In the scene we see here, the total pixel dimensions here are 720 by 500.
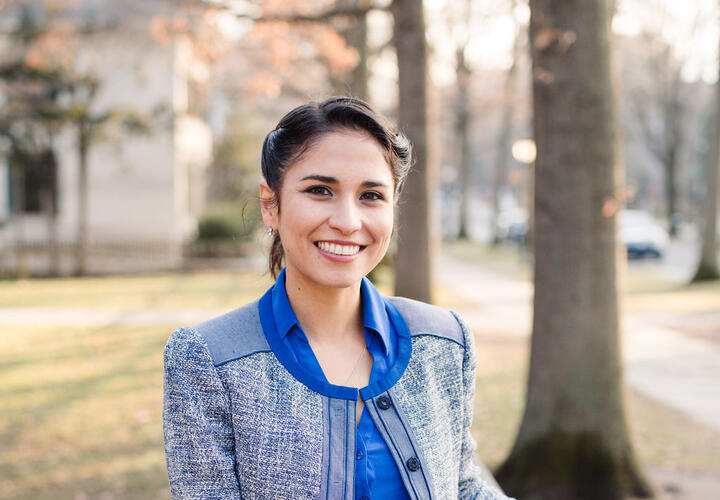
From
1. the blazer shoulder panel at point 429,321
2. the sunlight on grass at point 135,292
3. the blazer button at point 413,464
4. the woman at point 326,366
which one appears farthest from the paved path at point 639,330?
the blazer button at point 413,464

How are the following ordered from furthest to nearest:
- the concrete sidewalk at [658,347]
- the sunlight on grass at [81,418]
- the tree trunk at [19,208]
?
1. the tree trunk at [19,208]
2. the concrete sidewalk at [658,347]
3. the sunlight on grass at [81,418]

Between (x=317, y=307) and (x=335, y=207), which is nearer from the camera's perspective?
(x=335, y=207)

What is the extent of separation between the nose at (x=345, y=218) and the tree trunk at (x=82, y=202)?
21.1 metres

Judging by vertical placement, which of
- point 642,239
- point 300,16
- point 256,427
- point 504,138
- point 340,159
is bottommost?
point 642,239

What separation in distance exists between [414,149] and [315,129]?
8.44 meters

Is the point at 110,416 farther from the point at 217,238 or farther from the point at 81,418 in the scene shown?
the point at 217,238

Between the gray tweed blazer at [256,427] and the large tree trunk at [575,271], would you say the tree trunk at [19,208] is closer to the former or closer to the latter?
the large tree trunk at [575,271]

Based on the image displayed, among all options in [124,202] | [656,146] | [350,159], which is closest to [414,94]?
[350,159]

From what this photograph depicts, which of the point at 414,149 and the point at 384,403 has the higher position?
the point at 414,149

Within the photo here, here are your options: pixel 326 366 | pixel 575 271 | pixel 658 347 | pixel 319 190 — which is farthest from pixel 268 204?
pixel 658 347

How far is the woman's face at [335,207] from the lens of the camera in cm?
191

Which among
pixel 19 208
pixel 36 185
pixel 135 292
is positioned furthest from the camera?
pixel 36 185

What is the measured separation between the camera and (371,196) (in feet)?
6.55

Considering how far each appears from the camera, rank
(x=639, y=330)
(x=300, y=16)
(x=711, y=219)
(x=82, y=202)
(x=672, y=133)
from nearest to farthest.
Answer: (x=300, y=16) → (x=639, y=330) → (x=711, y=219) → (x=82, y=202) → (x=672, y=133)
